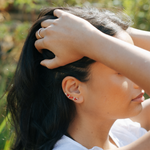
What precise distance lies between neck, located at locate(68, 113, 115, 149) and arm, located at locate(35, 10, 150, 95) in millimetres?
507

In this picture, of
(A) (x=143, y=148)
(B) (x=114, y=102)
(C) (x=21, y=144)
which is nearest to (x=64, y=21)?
(B) (x=114, y=102)

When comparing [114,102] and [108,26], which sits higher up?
[108,26]

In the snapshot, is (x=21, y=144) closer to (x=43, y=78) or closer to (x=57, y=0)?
(x=43, y=78)

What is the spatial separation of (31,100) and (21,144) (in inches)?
14.9

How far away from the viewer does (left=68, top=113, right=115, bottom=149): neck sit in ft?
4.96

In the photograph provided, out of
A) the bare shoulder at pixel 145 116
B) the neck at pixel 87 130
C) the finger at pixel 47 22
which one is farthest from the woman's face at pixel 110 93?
the bare shoulder at pixel 145 116

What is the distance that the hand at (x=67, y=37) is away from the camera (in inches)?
44.6

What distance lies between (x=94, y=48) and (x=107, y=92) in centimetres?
35

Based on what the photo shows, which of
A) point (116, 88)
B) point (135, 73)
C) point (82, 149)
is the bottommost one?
point (82, 149)

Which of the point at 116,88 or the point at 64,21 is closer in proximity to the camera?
the point at 64,21

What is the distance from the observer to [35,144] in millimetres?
1579

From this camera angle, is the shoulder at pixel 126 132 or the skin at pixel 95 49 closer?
the skin at pixel 95 49

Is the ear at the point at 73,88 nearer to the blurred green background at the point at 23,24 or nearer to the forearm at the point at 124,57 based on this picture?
the forearm at the point at 124,57

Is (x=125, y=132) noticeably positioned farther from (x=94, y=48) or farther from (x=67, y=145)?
(x=94, y=48)
